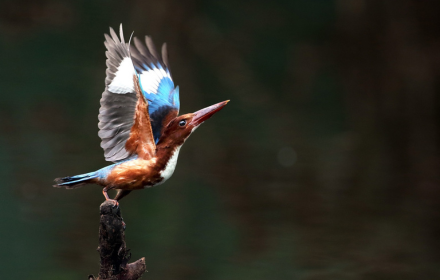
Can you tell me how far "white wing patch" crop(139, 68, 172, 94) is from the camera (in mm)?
2306

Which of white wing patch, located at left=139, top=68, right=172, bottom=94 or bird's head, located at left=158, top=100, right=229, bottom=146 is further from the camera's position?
white wing patch, located at left=139, top=68, right=172, bottom=94

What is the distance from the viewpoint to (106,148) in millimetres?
1904

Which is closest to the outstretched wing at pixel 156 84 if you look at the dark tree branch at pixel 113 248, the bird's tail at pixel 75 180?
the bird's tail at pixel 75 180

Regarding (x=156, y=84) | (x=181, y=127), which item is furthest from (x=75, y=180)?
(x=156, y=84)

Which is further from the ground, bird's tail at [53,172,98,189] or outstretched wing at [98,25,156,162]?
outstretched wing at [98,25,156,162]

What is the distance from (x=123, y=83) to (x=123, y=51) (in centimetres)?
18

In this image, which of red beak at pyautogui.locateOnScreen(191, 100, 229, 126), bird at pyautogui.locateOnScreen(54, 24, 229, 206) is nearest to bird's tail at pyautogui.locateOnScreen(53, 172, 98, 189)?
bird at pyautogui.locateOnScreen(54, 24, 229, 206)

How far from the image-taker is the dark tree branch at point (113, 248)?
1.62 meters

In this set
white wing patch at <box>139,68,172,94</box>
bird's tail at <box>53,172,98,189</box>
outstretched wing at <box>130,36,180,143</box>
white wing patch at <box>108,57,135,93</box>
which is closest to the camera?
bird's tail at <box>53,172,98,189</box>

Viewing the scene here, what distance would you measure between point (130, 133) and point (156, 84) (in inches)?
20.9

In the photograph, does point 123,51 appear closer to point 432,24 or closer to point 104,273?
point 104,273

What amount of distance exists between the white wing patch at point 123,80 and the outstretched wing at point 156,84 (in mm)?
169

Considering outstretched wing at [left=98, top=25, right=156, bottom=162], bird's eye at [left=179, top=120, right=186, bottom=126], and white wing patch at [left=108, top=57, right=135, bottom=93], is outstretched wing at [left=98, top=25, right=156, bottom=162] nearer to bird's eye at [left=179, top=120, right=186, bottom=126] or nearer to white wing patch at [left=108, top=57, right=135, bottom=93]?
white wing patch at [left=108, top=57, right=135, bottom=93]

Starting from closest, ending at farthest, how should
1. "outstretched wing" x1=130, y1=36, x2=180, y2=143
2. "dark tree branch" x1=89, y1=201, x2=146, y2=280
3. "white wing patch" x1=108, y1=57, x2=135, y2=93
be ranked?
"dark tree branch" x1=89, y1=201, x2=146, y2=280 < "white wing patch" x1=108, y1=57, x2=135, y2=93 < "outstretched wing" x1=130, y1=36, x2=180, y2=143
